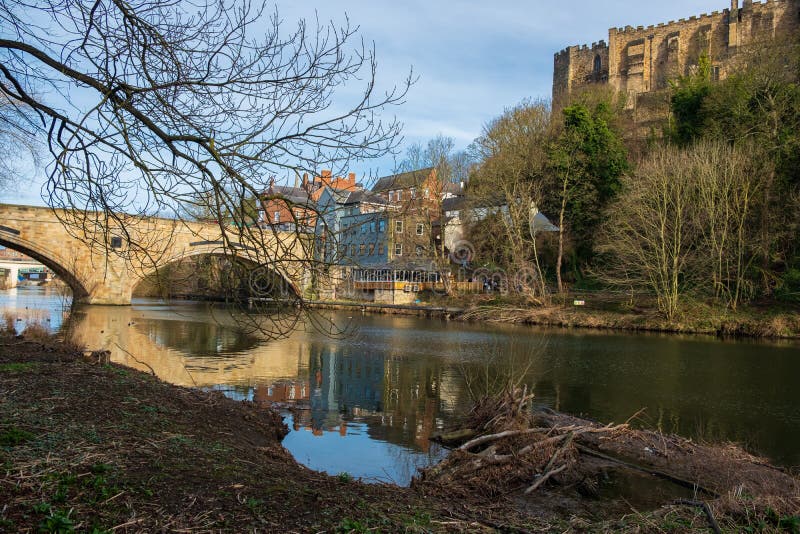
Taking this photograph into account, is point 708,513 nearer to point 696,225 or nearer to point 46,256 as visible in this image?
point 696,225

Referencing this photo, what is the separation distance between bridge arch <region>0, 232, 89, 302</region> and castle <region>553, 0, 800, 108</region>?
35.0 meters

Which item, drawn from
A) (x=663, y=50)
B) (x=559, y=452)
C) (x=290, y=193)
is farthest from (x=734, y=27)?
(x=290, y=193)

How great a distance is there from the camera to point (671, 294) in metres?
26.5

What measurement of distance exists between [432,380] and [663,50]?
49.7 metres

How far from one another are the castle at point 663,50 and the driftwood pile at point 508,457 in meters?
42.6

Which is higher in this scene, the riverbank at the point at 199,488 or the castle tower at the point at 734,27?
the castle tower at the point at 734,27

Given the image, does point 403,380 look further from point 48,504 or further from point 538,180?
point 538,180

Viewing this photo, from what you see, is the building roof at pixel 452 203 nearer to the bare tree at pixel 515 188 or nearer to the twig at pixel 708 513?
the bare tree at pixel 515 188

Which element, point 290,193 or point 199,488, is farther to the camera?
point 290,193

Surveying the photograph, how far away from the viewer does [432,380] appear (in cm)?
1371

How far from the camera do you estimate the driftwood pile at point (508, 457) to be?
6168mm

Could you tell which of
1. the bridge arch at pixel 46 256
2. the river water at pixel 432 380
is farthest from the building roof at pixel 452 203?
the bridge arch at pixel 46 256

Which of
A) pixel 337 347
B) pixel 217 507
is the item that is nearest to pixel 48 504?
pixel 217 507

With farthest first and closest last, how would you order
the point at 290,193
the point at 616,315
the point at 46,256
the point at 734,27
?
1. the point at 734,27
2. the point at 46,256
3. the point at 616,315
4. the point at 290,193
